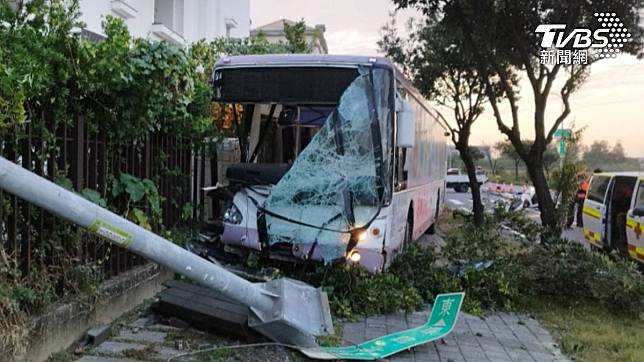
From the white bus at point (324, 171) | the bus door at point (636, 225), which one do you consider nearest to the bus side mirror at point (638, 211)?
the bus door at point (636, 225)

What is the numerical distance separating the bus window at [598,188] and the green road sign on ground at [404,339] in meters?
6.28

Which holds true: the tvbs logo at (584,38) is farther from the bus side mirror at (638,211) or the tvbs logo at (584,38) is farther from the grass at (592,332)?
the grass at (592,332)

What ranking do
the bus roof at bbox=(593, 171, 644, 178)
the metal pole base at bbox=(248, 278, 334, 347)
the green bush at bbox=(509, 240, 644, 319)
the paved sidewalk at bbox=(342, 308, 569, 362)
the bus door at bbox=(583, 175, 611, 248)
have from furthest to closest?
the bus door at bbox=(583, 175, 611, 248) → the bus roof at bbox=(593, 171, 644, 178) → the green bush at bbox=(509, 240, 644, 319) → the paved sidewalk at bbox=(342, 308, 569, 362) → the metal pole base at bbox=(248, 278, 334, 347)

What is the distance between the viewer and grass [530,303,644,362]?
5598mm

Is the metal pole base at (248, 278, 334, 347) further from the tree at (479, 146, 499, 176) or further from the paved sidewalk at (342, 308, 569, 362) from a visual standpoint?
the tree at (479, 146, 499, 176)

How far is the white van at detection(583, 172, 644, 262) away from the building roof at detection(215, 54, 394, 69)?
5088mm

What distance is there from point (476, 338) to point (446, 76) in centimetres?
1395

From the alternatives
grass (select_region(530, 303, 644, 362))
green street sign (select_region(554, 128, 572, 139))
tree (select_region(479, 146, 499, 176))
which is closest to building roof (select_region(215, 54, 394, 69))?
grass (select_region(530, 303, 644, 362))

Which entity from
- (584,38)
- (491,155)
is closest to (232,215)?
(584,38)

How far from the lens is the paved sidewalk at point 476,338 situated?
17.5 feet

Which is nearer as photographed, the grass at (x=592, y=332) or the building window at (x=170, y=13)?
the grass at (x=592, y=332)

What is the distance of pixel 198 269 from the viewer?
4215mm

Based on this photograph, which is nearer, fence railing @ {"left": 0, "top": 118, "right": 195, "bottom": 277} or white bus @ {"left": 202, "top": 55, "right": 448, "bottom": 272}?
fence railing @ {"left": 0, "top": 118, "right": 195, "bottom": 277}

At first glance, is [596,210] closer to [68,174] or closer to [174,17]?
[68,174]
